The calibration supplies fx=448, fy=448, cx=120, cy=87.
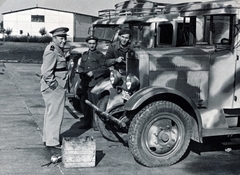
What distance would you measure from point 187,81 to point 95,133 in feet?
6.98

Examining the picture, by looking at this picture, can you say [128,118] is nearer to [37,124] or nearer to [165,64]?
[165,64]

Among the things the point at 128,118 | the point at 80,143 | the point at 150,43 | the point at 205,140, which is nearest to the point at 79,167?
the point at 80,143

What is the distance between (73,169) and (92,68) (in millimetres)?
2539

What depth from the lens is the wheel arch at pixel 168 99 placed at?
5410mm

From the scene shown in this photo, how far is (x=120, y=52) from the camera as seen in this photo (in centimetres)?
698

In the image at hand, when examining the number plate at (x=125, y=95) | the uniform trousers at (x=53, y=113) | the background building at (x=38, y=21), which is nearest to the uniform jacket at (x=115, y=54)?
the number plate at (x=125, y=95)

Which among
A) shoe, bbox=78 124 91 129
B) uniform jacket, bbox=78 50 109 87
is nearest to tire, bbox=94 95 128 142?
uniform jacket, bbox=78 50 109 87

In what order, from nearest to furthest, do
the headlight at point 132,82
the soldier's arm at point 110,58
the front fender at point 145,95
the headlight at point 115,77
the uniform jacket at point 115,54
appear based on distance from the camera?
the front fender at point 145,95 < the headlight at point 132,82 < the headlight at point 115,77 < the uniform jacket at point 115,54 < the soldier's arm at point 110,58

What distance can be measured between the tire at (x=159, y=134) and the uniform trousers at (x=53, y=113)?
1.13 meters

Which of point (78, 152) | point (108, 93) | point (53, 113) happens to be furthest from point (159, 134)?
point (108, 93)

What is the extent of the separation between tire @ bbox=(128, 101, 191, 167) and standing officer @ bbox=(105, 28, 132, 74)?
1.35 meters

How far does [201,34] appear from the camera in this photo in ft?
20.5

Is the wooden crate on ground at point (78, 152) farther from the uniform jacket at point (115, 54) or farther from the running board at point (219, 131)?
the uniform jacket at point (115, 54)

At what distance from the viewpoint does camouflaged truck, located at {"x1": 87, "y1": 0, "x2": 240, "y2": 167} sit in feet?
18.1
